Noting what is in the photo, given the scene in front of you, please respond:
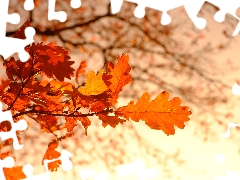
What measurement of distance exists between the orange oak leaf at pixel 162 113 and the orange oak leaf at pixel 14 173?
52cm

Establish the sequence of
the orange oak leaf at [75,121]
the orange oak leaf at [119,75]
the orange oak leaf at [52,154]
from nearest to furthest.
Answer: the orange oak leaf at [119,75] < the orange oak leaf at [75,121] < the orange oak leaf at [52,154]

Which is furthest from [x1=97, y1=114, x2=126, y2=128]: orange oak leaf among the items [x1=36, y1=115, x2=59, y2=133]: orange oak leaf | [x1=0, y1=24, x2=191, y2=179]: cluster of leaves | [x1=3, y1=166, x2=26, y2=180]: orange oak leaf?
[x1=36, y1=115, x2=59, y2=133]: orange oak leaf

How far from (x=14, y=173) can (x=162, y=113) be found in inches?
24.6

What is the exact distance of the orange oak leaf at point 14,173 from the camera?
1206 mm

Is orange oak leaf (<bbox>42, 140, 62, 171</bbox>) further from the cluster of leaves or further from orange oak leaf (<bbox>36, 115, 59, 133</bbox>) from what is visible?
the cluster of leaves

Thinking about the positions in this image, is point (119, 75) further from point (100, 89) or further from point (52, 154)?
point (52, 154)

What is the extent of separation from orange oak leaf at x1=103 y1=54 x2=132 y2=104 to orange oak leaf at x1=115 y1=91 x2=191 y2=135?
0.08 metres

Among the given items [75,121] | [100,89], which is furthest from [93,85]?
[75,121]

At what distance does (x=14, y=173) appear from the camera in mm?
1221

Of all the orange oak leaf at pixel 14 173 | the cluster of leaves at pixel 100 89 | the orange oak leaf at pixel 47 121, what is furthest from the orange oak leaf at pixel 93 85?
the orange oak leaf at pixel 47 121

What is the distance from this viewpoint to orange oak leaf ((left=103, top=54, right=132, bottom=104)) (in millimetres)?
1021

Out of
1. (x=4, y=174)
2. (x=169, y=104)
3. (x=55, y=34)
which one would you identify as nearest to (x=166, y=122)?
(x=169, y=104)

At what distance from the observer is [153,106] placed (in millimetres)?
1044

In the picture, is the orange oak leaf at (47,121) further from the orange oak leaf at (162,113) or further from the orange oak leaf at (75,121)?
the orange oak leaf at (162,113)
